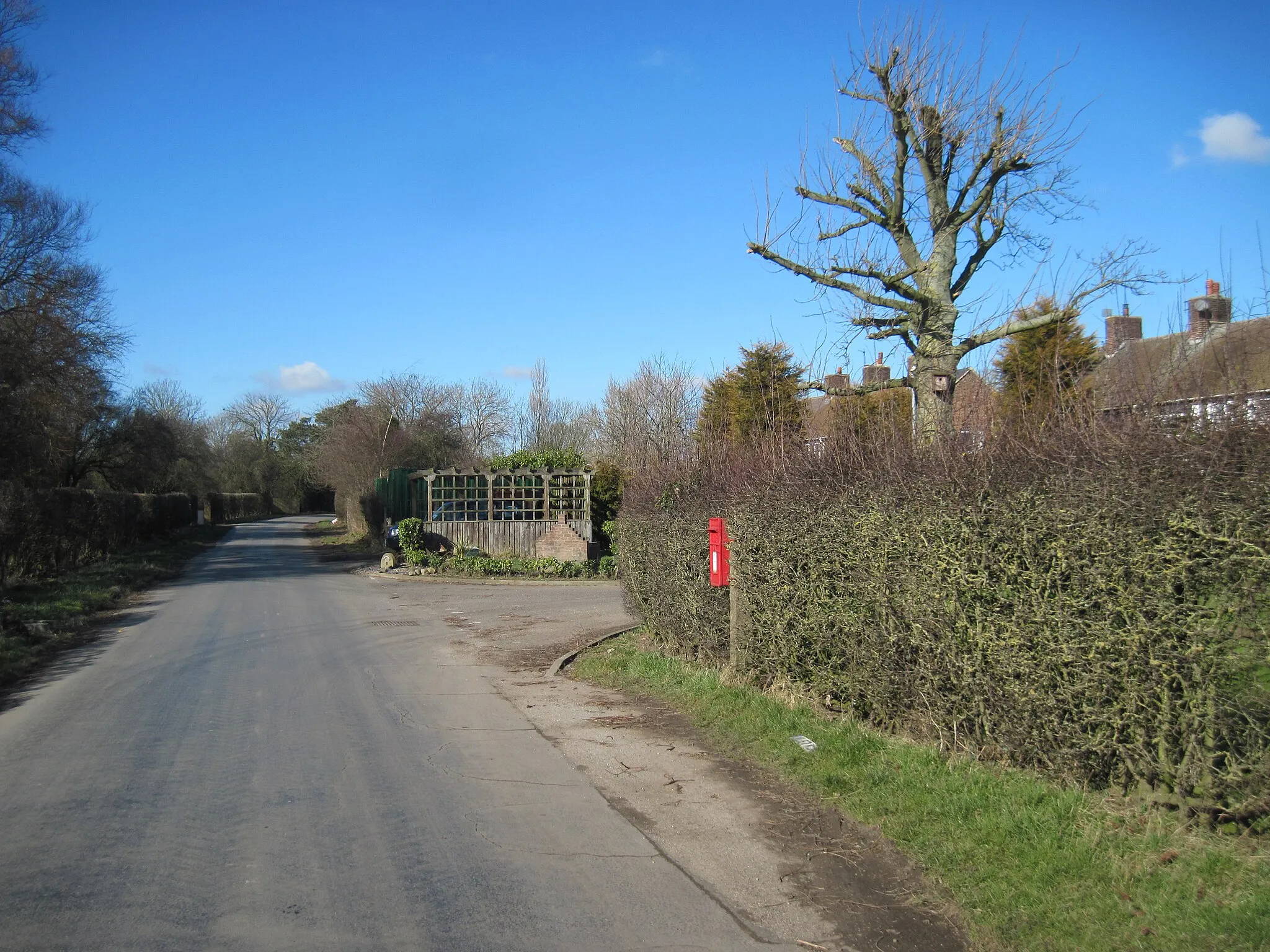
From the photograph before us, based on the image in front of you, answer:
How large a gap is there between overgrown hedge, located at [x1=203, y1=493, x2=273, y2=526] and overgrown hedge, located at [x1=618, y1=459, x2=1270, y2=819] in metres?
66.5

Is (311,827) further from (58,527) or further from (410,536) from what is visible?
(410,536)

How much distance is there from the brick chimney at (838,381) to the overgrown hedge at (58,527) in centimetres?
1848

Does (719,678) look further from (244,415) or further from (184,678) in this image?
(244,415)

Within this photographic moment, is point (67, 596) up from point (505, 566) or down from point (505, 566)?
up

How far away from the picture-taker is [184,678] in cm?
1115

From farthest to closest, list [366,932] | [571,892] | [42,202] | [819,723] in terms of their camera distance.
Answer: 1. [42,202]
2. [819,723]
3. [571,892]
4. [366,932]

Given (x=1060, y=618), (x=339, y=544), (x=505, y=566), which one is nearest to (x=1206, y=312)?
(x=1060, y=618)

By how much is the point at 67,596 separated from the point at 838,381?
1696cm

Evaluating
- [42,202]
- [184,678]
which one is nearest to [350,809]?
[184,678]

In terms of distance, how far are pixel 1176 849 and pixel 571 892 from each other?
3.04 m

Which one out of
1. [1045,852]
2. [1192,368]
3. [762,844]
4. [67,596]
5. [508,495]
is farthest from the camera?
[508,495]

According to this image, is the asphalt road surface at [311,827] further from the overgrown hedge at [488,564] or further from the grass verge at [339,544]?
the grass verge at [339,544]

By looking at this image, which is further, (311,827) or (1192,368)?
(311,827)

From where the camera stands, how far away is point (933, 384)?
9547 millimetres
